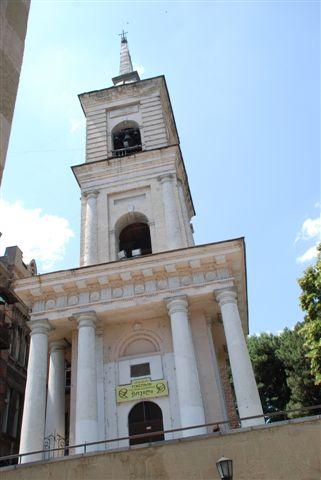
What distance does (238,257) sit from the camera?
63.0 ft

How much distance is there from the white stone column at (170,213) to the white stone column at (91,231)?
367 cm

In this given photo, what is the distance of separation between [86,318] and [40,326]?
6.63 ft

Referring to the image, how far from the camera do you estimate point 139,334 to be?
789 inches

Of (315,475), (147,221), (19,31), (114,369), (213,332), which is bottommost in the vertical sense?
(315,475)

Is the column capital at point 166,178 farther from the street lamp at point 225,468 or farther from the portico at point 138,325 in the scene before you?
the street lamp at point 225,468

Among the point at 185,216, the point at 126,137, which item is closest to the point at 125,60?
the point at 126,137

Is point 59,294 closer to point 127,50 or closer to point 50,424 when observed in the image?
point 50,424

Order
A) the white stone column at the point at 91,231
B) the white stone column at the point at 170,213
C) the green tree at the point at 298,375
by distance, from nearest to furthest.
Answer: the white stone column at the point at 170,213 → the white stone column at the point at 91,231 → the green tree at the point at 298,375

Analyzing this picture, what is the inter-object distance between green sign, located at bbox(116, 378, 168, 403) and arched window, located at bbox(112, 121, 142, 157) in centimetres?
1362

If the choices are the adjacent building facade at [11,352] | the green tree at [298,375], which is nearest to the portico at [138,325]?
the adjacent building facade at [11,352]

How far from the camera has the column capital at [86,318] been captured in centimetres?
1881

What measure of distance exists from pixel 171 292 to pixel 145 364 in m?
3.15

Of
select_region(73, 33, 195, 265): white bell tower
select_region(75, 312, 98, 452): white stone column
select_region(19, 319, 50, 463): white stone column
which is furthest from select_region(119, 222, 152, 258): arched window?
select_region(19, 319, 50, 463): white stone column

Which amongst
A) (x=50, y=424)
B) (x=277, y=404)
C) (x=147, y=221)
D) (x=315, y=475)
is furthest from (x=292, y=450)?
(x=277, y=404)
